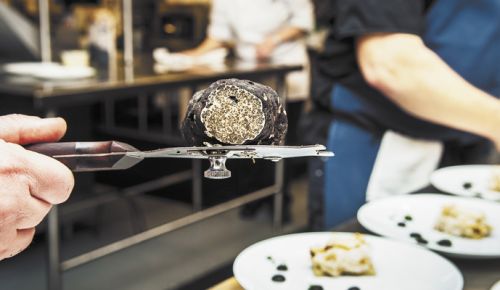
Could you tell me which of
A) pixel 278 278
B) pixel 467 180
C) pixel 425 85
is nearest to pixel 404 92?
pixel 425 85

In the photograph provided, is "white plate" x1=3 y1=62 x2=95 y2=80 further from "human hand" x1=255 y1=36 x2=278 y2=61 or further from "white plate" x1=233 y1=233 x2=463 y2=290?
"white plate" x1=233 y1=233 x2=463 y2=290

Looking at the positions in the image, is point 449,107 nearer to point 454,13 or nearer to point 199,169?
point 454,13

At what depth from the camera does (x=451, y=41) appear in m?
0.97

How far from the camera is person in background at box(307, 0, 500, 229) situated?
37.4 inches

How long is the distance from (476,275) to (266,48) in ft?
7.00

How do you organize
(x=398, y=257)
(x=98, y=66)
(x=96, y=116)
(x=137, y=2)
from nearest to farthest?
(x=398, y=257), (x=98, y=66), (x=96, y=116), (x=137, y=2)

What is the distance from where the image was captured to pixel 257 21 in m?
2.79

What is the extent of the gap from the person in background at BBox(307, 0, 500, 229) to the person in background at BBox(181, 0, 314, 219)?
1.56 m

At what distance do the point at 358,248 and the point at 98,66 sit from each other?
1.72 metres

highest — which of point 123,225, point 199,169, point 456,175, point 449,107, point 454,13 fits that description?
point 454,13

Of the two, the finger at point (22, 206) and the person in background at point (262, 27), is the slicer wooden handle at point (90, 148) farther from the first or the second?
the person in background at point (262, 27)

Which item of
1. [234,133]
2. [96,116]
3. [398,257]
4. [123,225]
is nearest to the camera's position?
[234,133]

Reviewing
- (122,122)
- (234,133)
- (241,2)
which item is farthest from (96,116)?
(234,133)

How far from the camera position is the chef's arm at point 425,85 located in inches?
37.4
